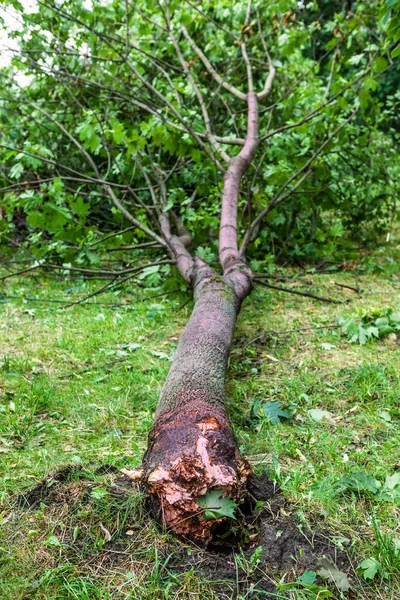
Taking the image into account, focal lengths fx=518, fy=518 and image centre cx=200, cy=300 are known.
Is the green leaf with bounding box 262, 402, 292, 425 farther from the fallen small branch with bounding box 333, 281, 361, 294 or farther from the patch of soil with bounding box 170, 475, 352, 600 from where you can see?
the fallen small branch with bounding box 333, 281, 361, 294

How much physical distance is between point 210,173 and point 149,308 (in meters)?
1.79

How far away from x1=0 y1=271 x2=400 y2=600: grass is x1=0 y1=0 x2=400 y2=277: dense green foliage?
1.19m

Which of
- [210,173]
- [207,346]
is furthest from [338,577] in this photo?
[210,173]

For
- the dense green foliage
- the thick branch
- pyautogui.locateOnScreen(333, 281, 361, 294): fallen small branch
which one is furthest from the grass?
the dense green foliage

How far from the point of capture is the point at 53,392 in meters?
2.69

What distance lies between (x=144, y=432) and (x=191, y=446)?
0.66 meters

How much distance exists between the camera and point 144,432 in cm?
232

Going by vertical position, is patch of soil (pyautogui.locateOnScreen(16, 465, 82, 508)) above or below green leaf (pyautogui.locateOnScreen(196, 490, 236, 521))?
below

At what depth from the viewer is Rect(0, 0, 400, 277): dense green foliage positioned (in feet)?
15.8

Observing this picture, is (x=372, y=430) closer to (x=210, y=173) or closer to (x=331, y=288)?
(x=331, y=288)

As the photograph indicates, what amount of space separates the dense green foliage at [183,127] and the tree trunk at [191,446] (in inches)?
93.0

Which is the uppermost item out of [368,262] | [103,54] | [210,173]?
[103,54]

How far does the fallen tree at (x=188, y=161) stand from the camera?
68.9 inches

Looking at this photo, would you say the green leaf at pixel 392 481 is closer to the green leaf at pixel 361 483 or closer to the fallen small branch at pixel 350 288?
the green leaf at pixel 361 483
